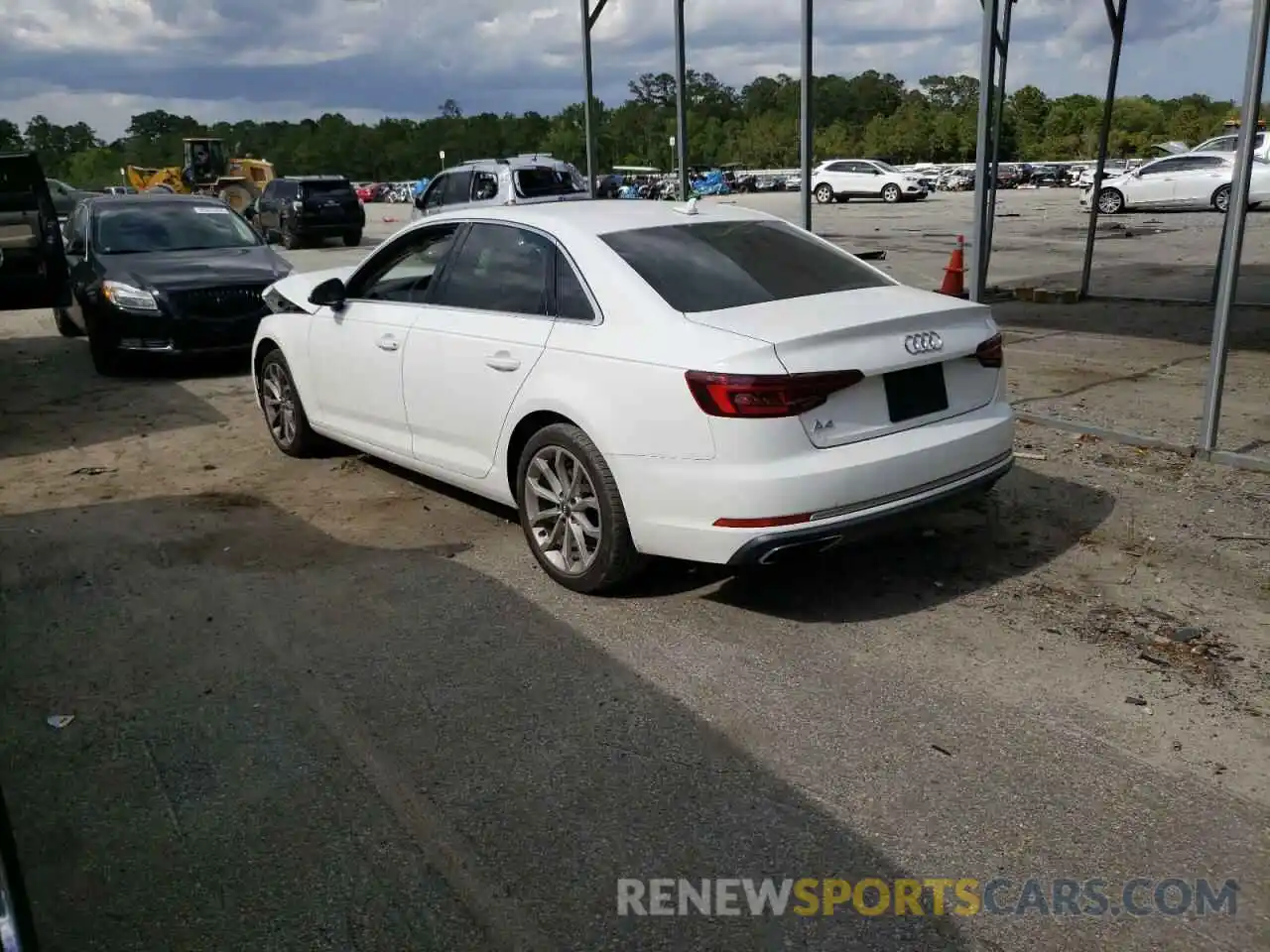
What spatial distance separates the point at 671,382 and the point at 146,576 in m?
2.81

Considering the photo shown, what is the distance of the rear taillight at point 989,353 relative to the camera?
4844 millimetres

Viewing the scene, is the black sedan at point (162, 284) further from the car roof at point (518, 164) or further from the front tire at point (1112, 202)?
the front tire at point (1112, 202)

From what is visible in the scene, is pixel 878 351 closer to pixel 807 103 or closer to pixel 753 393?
pixel 753 393

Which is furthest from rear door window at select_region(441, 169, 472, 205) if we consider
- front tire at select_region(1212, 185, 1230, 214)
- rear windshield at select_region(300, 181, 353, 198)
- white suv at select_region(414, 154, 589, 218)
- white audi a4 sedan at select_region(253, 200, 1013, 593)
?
front tire at select_region(1212, 185, 1230, 214)

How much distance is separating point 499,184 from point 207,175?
32.3 meters

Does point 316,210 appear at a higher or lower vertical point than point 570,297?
lower

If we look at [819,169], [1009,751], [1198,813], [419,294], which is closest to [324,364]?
[419,294]

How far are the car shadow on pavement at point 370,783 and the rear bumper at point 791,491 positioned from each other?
588 mm

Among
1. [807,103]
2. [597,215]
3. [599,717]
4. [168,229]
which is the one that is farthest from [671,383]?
[168,229]

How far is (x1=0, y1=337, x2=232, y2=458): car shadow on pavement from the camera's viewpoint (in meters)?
8.48

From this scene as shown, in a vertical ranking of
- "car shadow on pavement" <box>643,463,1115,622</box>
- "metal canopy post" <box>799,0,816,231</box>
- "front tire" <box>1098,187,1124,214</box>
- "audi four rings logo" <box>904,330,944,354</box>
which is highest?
"metal canopy post" <box>799,0,816,231</box>

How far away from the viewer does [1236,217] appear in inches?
253

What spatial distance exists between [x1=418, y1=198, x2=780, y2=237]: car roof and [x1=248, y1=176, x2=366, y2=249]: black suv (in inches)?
935

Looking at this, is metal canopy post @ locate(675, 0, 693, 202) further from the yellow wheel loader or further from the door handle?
the yellow wheel loader
